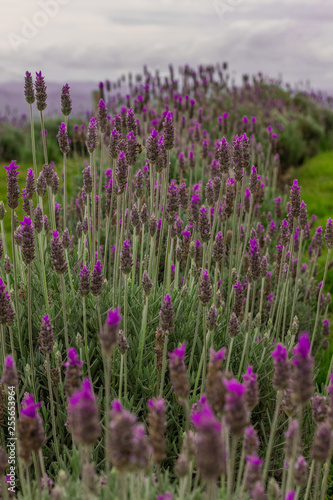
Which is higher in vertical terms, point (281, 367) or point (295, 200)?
point (295, 200)

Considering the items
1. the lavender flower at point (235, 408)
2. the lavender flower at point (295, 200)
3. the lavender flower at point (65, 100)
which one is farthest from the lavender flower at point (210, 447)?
the lavender flower at point (65, 100)

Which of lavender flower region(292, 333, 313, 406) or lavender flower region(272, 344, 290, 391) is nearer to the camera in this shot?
lavender flower region(292, 333, 313, 406)

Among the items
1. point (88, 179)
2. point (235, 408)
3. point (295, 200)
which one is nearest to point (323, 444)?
point (235, 408)

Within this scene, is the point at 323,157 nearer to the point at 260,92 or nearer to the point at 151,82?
the point at 260,92

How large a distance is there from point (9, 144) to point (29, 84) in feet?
29.4

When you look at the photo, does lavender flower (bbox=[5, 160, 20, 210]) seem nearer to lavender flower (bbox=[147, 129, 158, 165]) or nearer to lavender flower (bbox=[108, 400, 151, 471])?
lavender flower (bbox=[147, 129, 158, 165])

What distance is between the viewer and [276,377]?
1.42 m

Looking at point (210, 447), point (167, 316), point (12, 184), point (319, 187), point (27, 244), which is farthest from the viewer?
point (319, 187)

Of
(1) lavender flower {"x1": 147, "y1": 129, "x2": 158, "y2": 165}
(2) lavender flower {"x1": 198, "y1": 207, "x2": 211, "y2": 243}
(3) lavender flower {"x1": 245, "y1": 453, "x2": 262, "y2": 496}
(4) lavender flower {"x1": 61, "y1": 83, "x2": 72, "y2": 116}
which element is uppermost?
(4) lavender flower {"x1": 61, "y1": 83, "x2": 72, "y2": 116}

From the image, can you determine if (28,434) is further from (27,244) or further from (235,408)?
(27,244)

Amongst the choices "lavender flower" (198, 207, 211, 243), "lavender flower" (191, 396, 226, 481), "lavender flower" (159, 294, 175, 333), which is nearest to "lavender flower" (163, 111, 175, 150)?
"lavender flower" (198, 207, 211, 243)

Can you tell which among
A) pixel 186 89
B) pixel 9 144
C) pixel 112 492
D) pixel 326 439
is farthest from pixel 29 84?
pixel 9 144

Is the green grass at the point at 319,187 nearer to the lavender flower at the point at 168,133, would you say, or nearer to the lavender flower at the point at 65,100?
the lavender flower at the point at 168,133

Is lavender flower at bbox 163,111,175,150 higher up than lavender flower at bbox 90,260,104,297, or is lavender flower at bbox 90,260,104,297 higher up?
lavender flower at bbox 163,111,175,150
